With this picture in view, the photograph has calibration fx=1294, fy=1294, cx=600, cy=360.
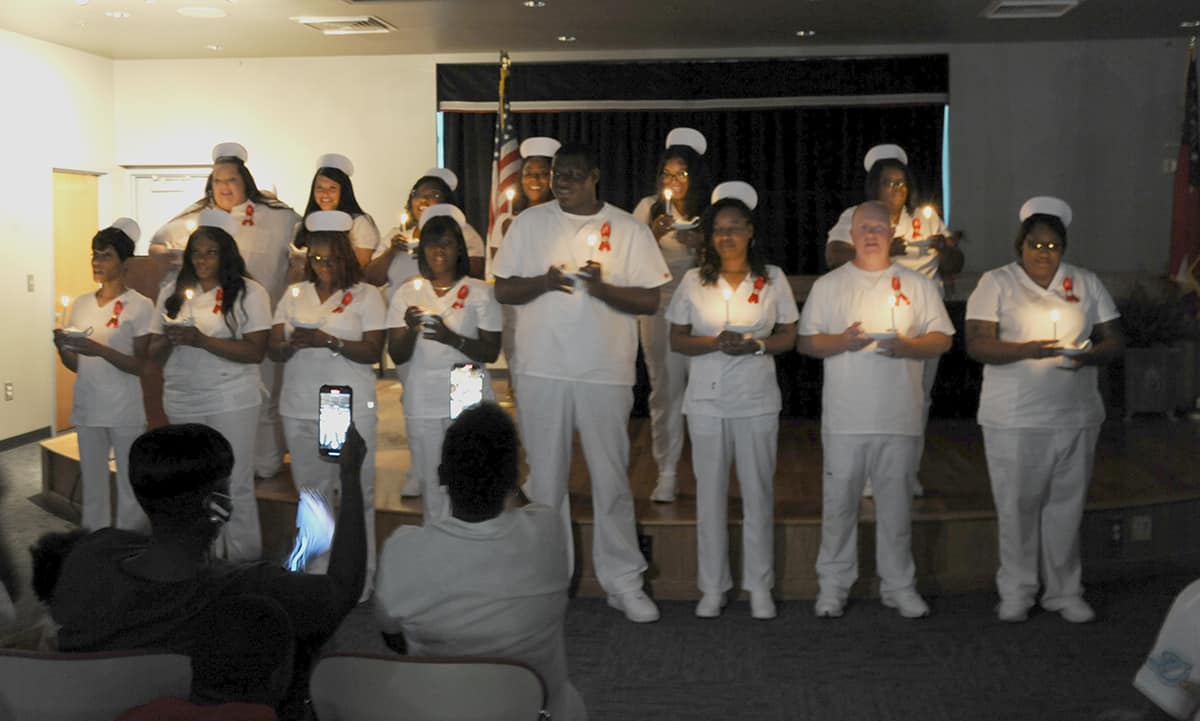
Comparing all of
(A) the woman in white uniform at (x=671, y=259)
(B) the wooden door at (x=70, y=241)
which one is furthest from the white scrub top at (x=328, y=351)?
(B) the wooden door at (x=70, y=241)

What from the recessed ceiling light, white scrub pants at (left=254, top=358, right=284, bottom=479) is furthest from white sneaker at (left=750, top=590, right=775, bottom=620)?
the recessed ceiling light

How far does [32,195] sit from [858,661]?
795 cm

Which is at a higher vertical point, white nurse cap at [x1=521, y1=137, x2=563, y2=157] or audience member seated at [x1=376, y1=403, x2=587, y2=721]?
white nurse cap at [x1=521, y1=137, x2=563, y2=157]

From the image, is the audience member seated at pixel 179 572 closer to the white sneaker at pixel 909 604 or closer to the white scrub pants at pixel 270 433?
the white sneaker at pixel 909 604

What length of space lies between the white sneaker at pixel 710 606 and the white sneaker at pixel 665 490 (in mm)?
760

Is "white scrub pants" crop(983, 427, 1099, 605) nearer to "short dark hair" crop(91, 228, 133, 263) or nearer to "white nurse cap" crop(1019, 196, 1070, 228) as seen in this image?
"white nurse cap" crop(1019, 196, 1070, 228)

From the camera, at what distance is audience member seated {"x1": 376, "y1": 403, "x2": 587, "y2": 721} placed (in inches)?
102

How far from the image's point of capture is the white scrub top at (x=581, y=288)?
502 centimetres

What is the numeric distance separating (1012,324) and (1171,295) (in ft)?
18.2

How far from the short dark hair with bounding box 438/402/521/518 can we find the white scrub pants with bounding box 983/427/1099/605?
295 centimetres

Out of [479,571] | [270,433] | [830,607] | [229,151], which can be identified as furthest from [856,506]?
[229,151]

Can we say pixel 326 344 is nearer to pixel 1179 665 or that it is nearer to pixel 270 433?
pixel 270 433

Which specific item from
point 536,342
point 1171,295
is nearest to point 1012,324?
point 536,342

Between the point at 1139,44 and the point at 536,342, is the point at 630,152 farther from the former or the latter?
the point at 536,342
